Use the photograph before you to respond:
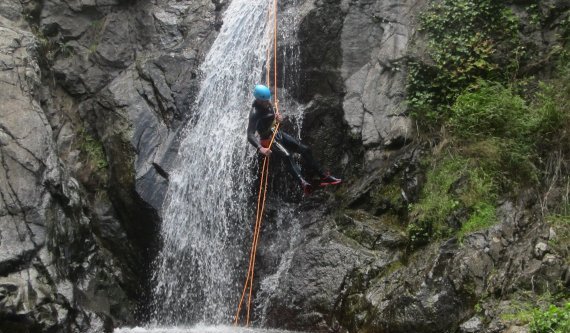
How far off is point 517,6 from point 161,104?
6.30 m

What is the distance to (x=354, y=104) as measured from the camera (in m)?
9.41

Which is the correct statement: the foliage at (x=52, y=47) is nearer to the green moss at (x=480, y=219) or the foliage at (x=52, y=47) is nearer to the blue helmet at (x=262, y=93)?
the blue helmet at (x=262, y=93)

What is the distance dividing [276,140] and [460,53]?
3.07m

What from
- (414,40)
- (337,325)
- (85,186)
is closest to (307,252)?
(337,325)

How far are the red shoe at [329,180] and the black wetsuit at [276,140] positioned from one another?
82mm

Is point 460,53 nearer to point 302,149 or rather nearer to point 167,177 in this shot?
point 302,149

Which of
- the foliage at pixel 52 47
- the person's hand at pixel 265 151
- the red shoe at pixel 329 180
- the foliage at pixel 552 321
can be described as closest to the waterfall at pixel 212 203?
the red shoe at pixel 329 180

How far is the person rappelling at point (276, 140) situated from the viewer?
8586mm

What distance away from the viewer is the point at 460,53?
28.5ft

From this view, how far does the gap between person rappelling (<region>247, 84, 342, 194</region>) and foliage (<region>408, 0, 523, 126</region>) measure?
1.71m

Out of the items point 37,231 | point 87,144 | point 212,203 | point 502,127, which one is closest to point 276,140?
point 212,203

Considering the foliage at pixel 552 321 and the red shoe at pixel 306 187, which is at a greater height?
the red shoe at pixel 306 187

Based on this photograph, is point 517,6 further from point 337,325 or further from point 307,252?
point 337,325

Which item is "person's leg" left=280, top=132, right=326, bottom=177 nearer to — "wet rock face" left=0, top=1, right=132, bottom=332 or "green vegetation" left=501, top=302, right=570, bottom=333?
"wet rock face" left=0, top=1, right=132, bottom=332
